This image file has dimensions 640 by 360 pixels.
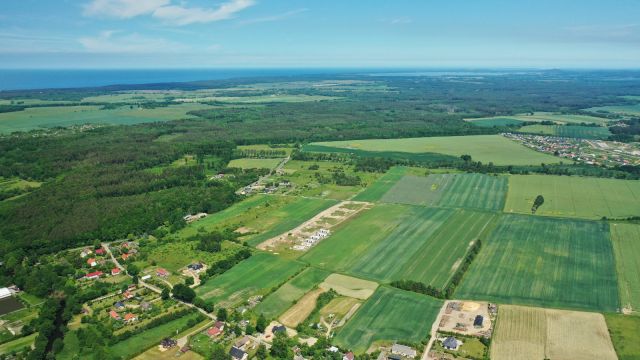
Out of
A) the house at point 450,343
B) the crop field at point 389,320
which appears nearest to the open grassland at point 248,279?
the crop field at point 389,320

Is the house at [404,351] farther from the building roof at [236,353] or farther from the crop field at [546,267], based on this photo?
the building roof at [236,353]

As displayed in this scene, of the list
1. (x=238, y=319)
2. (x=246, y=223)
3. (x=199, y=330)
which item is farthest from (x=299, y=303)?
(x=246, y=223)

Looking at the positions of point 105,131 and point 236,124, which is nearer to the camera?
point 105,131

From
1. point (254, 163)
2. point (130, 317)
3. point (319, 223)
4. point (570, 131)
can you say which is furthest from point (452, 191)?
point (570, 131)

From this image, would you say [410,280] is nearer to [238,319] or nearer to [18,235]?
[238,319]

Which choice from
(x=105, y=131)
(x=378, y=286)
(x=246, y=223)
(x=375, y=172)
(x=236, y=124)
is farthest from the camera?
(x=236, y=124)

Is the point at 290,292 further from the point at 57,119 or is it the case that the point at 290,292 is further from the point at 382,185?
the point at 57,119
